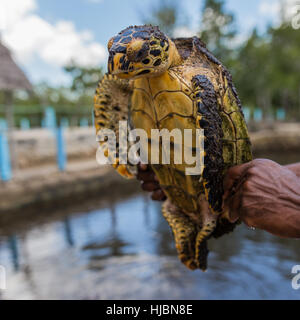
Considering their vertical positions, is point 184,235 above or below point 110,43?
below

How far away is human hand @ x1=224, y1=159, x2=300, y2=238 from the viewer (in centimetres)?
67

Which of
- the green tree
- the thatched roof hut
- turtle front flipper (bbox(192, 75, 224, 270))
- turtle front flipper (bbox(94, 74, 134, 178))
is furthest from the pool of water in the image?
the green tree

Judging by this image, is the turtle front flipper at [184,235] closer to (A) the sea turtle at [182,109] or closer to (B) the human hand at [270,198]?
(A) the sea turtle at [182,109]

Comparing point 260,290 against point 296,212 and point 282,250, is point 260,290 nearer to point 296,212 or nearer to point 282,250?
point 282,250

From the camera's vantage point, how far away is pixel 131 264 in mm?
3227

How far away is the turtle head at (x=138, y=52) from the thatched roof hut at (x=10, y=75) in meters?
6.29

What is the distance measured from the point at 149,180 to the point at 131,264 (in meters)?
2.35

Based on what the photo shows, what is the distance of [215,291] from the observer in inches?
107

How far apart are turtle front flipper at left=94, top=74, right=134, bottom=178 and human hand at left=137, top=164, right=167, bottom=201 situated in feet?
0.17

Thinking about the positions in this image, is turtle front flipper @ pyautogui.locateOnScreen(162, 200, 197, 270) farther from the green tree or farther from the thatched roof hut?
the green tree

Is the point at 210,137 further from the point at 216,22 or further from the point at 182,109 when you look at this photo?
the point at 216,22

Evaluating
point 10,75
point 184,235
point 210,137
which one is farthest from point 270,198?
point 10,75

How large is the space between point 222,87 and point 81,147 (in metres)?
7.42

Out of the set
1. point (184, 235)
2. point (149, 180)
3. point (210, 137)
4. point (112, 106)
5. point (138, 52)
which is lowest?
point (184, 235)
